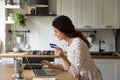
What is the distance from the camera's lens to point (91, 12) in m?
A: 4.73

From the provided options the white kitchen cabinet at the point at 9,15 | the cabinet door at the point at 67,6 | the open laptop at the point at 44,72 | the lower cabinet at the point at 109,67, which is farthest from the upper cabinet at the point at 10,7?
the open laptop at the point at 44,72

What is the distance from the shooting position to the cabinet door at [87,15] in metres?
4.73

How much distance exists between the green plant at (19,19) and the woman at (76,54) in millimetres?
2377

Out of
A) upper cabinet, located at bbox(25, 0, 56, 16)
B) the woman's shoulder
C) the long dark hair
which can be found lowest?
the woman's shoulder

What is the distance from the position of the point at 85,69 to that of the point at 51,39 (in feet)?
8.83

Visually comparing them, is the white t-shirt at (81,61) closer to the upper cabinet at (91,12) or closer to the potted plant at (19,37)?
the upper cabinet at (91,12)

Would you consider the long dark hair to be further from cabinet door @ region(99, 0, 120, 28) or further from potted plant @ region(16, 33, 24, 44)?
potted plant @ region(16, 33, 24, 44)

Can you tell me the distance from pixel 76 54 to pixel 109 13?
2.50m

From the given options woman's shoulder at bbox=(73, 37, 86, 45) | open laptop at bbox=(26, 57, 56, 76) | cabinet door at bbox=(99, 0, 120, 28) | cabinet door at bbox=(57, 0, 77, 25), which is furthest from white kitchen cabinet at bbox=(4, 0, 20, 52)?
woman's shoulder at bbox=(73, 37, 86, 45)

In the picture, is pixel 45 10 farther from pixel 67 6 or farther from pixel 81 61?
pixel 81 61

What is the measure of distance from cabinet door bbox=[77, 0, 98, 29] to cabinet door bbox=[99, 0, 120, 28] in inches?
4.7

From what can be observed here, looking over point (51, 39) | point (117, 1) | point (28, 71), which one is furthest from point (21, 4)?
point (28, 71)

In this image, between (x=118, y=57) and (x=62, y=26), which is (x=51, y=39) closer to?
(x=118, y=57)

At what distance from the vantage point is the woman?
2.45m
